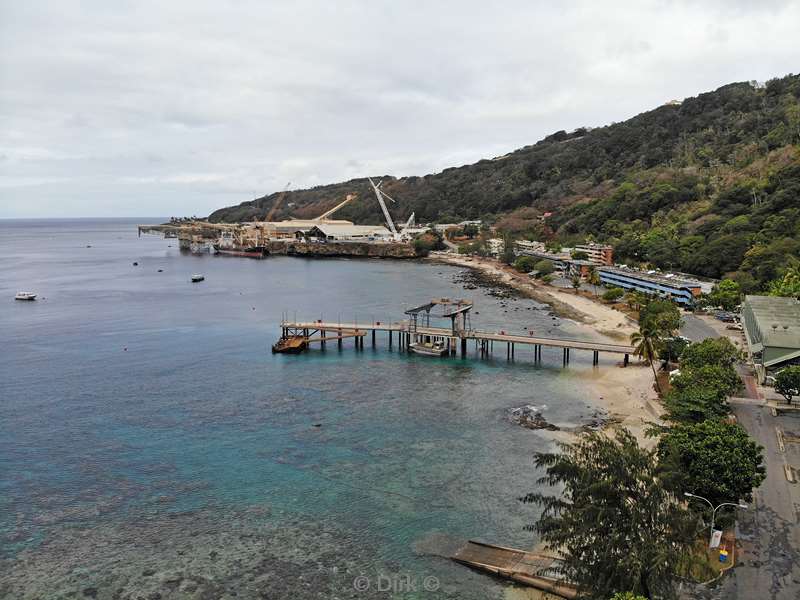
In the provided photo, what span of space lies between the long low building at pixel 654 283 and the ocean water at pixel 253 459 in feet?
46.7

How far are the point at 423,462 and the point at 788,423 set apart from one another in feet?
66.9

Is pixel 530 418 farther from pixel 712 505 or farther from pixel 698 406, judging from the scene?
pixel 712 505

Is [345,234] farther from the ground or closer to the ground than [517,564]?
farther from the ground

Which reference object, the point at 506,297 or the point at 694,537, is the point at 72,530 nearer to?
the point at 694,537

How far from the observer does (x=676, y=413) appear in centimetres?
3325

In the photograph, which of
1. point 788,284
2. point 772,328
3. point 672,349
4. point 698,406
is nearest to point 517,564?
point 698,406

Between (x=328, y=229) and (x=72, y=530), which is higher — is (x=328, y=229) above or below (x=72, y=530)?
above

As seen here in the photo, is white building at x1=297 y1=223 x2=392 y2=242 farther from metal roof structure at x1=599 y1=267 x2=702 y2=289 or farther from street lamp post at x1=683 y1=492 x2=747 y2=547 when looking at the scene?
street lamp post at x1=683 y1=492 x2=747 y2=547

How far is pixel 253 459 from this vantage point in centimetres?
3416

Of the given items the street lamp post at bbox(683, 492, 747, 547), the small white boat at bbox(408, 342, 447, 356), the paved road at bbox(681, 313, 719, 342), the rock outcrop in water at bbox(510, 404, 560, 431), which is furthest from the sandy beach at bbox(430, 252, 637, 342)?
the street lamp post at bbox(683, 492, 747, 547)

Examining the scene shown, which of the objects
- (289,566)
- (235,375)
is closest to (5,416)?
(235,375)

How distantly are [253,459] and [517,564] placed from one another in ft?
53.8

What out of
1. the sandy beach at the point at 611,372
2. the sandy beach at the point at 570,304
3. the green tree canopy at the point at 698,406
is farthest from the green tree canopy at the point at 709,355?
the sandy beach at the point at 570,304

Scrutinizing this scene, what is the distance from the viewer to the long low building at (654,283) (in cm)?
6906
